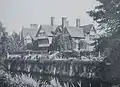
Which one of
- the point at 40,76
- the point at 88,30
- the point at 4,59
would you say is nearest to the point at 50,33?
the point at 88,30

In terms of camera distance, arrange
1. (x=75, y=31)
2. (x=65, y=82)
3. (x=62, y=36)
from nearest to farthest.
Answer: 1. (x=65, y=82)
2. (x=62, y=36)
3. (x=75, y=31)

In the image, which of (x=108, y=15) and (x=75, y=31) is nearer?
(x=108, y=15)

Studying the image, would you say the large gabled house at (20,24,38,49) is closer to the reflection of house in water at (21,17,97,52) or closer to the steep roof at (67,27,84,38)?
the reflection of house in water at (21,17,97,52)

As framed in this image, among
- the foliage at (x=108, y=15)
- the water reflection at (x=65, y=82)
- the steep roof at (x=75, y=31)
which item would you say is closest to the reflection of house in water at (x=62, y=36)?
the steep roof at (x=75, y=31)

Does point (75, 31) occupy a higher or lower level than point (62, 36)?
higher

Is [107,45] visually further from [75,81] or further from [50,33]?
[50,33]

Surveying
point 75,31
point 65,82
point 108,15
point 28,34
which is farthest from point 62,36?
point 108,15

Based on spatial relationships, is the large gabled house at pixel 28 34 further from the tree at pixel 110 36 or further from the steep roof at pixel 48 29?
the tree at pixel 110 36

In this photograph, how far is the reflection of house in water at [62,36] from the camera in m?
18.8

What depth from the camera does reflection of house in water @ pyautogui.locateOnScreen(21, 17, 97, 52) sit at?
18797 millimetres

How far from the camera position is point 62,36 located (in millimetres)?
18984

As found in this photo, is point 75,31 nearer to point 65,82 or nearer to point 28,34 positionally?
point 28,34

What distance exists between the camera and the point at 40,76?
843cm

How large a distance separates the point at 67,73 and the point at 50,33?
16.0 meters
